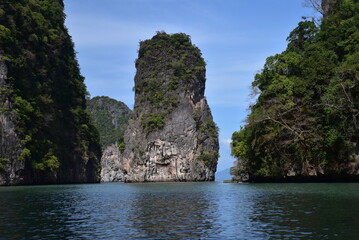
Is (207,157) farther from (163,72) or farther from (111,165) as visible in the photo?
(111,165)

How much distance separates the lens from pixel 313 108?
1822 inches

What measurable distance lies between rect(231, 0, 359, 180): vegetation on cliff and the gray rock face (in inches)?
1390

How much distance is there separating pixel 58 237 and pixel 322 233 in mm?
8478

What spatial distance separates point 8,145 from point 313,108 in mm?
44164

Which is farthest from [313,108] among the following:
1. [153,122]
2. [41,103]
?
[153,122]

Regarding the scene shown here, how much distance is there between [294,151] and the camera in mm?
47375

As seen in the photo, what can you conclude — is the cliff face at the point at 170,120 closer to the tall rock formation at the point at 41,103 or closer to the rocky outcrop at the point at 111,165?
the tall rock formation at the point at 41,103

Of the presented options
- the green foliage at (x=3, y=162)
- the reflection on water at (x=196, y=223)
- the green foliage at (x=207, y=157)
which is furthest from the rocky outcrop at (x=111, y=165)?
the reflection on water at (x=196, y=223)

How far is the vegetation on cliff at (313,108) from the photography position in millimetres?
41656

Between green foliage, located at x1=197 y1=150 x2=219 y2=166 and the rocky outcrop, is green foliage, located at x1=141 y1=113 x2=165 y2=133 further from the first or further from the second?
the rocky outcrop

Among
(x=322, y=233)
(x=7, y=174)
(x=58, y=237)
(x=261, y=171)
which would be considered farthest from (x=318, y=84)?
(x=7, y=174)

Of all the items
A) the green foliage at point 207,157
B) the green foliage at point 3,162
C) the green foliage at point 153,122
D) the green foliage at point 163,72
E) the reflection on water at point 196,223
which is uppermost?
the green foliage at point 163,72

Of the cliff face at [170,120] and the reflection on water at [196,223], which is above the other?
the cliff face at [170,120]

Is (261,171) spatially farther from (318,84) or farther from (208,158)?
(208,158)
